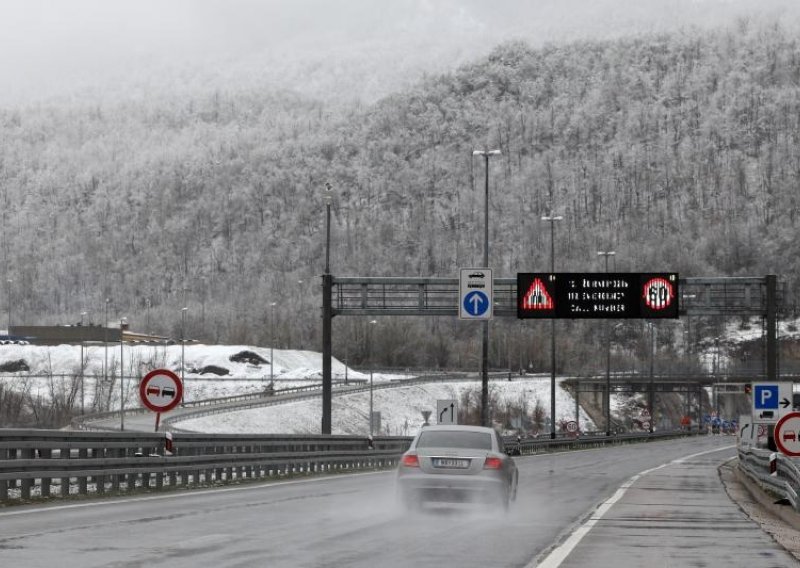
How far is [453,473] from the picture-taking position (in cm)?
2305

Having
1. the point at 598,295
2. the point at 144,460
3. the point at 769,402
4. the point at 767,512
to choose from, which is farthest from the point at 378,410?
the point at 767,512

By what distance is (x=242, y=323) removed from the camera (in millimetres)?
198000

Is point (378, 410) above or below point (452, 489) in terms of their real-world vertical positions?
below

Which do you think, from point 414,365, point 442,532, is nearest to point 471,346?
point 414,365

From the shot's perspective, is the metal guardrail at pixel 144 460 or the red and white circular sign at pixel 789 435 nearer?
the metal guardrail at pixel 144 460

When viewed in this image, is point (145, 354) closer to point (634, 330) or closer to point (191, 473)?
point (634, 330)

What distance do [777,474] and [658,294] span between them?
24357mm

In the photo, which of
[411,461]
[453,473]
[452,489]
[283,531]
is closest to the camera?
[283,531]

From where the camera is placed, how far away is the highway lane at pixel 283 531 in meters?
14.7

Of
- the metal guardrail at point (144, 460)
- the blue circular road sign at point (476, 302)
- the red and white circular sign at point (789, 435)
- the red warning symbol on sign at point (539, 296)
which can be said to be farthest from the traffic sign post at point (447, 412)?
the red and white circular sign at point (789, 435)

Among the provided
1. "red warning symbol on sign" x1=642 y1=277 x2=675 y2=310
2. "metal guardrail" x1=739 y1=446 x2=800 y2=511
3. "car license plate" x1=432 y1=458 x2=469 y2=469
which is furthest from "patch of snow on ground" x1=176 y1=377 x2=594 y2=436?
"car license plate" x1=432 y1=458 x2=469 y2=469

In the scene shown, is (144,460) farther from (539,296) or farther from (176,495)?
(539,296)

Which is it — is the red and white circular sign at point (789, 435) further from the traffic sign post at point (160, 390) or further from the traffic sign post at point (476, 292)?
the traffic sign post at point (476, 292)

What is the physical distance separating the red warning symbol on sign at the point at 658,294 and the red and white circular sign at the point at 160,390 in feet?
98.5
